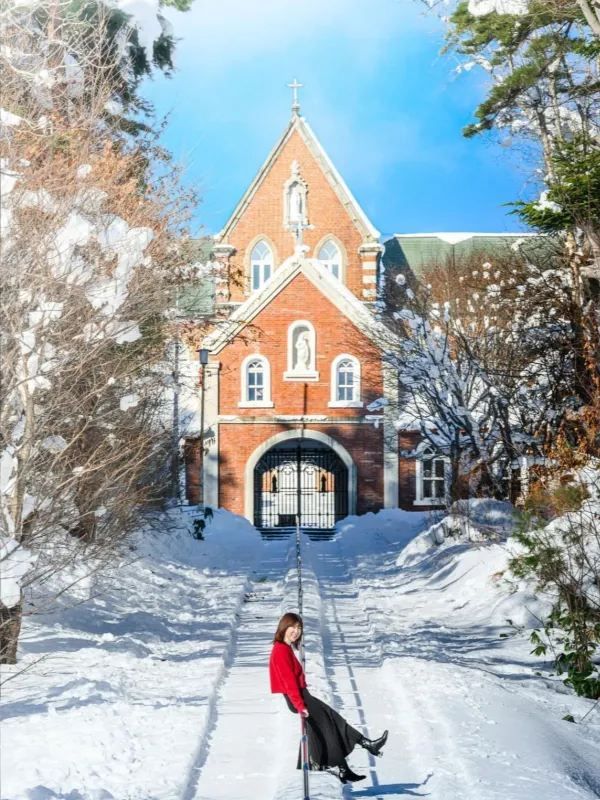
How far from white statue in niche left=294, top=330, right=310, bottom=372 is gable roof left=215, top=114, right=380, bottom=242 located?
21.9ft

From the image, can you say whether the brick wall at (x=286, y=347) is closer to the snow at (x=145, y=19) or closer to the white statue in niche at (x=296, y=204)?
the white statue in niche at (x=296, y=204)

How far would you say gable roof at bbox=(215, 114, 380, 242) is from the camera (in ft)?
132

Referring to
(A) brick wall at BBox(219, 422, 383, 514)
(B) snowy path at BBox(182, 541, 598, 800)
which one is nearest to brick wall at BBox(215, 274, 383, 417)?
(A) brick wall at BBox(219, 422, 383, 514)

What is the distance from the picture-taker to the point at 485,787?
8.15 meters

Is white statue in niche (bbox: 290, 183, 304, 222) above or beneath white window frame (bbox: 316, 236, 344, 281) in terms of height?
above

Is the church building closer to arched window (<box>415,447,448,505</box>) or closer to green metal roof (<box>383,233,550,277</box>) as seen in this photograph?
arched window (<box>415,447,448,505</box>)

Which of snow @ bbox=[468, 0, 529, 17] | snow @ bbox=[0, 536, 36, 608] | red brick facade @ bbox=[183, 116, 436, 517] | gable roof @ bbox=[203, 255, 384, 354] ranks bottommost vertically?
snow @ bbox=[0, 536, 36, 608]

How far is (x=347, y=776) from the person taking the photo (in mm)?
8391

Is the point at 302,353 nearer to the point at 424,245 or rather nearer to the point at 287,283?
the point at 287,283

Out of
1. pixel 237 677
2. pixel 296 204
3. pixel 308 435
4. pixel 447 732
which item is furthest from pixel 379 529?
pixel 447 732

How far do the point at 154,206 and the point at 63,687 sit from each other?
7.45 meters

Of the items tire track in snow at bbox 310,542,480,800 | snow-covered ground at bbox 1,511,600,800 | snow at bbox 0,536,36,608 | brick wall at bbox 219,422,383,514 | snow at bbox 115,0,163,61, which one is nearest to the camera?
snow at bbox 0,536,36,608

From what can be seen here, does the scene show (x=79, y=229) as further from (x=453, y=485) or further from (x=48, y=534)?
(x=453, y=485)

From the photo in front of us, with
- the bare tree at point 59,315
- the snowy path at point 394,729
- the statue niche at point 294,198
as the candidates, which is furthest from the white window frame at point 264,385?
the bare tree at point 59,315
